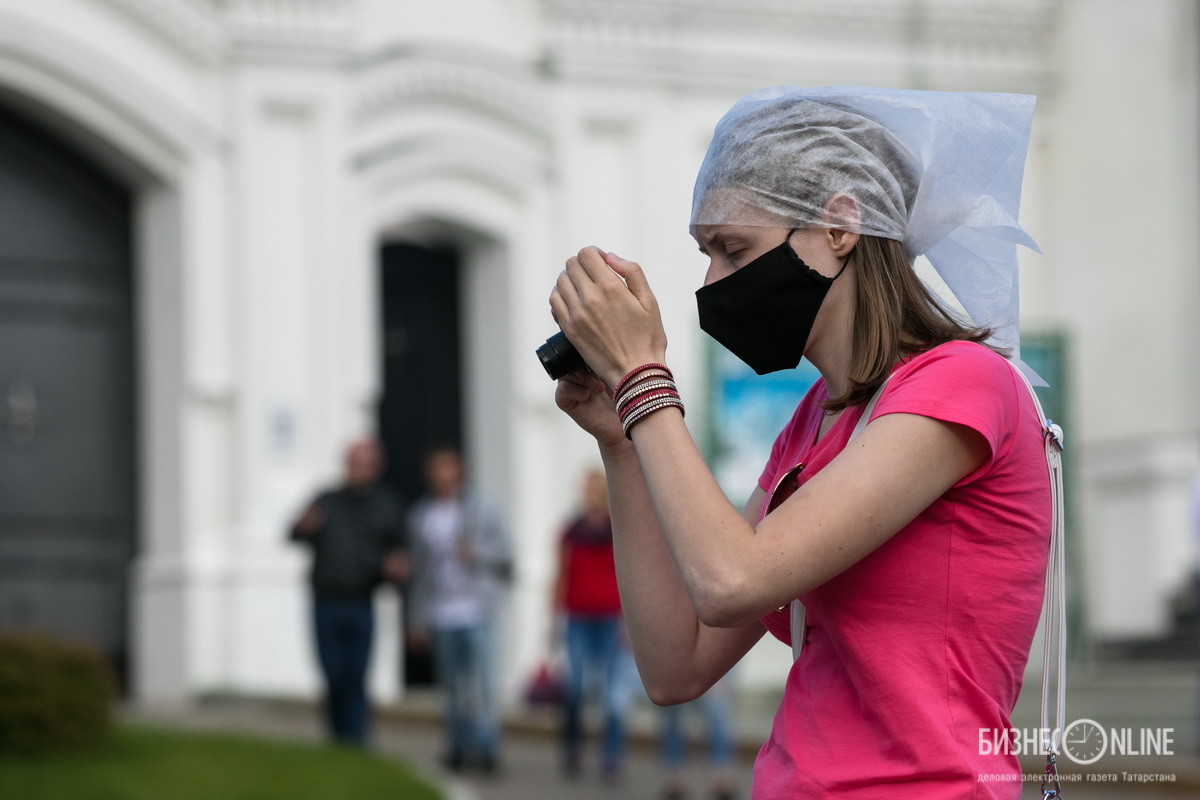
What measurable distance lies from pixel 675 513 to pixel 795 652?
332 mm

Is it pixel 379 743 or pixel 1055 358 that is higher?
pixel 1055 358

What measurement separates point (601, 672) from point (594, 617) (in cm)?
33

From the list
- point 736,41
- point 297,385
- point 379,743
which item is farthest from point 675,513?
point 736,41

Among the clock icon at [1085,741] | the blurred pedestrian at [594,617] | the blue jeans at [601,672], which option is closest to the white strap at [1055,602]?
the clock icon at [1085,741]

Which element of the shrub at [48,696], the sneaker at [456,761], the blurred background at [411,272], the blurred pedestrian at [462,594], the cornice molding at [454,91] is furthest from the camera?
the cornice molding at [454,91]

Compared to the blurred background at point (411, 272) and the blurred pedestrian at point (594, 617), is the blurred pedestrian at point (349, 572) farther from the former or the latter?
the blurred background at point (411, 272)

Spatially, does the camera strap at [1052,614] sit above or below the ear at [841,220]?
below

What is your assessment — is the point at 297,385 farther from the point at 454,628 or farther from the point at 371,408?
the point at 454,628

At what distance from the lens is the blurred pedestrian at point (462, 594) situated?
993cm

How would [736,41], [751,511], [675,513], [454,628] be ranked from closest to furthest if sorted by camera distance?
[675,513]
[751,511]
[454,628]
[736,41]

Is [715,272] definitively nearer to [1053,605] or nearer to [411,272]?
[1053,605]

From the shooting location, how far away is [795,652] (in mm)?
2180

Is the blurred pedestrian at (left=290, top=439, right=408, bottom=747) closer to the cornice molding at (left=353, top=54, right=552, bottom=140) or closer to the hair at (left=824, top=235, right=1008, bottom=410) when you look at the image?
the cornice molding at (left=353, top=54, right=552, bottom=140)

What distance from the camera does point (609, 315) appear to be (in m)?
2.10
